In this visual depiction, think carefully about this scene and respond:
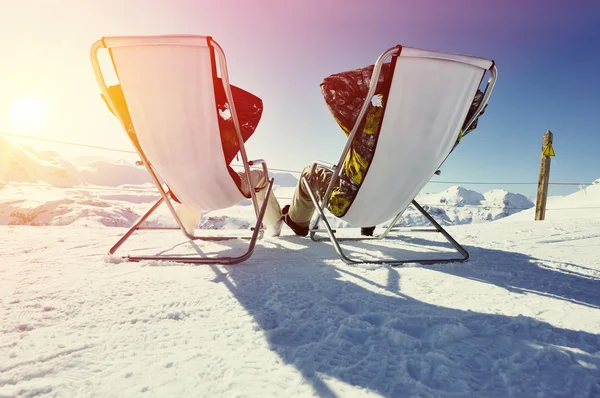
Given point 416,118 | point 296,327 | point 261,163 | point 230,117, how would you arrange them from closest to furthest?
point 296,327 < point 416,118 < point 230,117 < point 261,163

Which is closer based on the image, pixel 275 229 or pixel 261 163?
pixel 261 163

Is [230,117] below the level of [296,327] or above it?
above

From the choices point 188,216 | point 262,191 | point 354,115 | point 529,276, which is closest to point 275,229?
point 262,191

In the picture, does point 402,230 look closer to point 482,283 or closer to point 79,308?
point 482,283

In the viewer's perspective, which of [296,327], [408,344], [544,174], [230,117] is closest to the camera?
[408,344]

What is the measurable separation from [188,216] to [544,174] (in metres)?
8.47

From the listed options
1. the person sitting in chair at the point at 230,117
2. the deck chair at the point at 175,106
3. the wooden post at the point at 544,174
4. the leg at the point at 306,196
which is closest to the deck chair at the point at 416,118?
the leg at the point at 306,196

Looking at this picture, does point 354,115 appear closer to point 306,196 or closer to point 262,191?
point 306,196

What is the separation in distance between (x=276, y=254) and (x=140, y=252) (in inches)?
39.2

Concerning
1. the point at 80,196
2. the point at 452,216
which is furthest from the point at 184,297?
the point at 452,216

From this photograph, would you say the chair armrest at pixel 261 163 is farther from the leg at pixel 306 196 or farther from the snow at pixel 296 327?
the snow at pixel 296 327

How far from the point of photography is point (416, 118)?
1.85m

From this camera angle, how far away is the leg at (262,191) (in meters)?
2.38

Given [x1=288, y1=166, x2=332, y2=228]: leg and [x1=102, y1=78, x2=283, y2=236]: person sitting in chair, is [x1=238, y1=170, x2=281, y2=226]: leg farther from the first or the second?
[x1=288, y1=166, x2=332, y2=228]: leg
